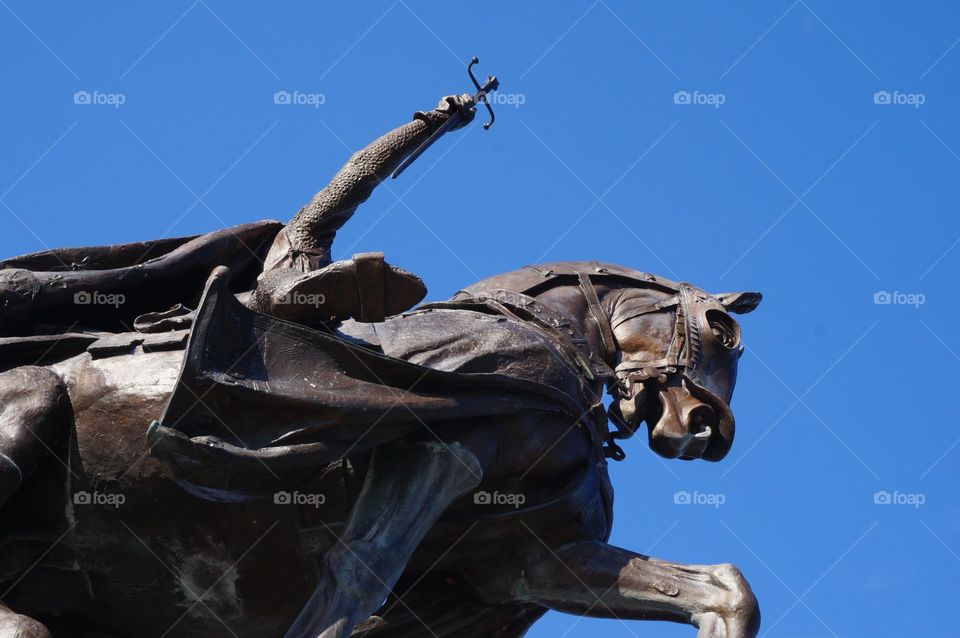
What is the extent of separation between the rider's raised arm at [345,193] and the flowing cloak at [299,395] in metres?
1.01

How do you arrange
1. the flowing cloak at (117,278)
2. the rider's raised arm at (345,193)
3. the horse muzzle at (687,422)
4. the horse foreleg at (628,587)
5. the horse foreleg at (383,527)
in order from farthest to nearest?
1. the rider's raised arm at (345,193)
2. the horse muzzle at (687,422)
3. the flowing cloak at (117,278)
4. the horse foreleg at (628,587)
5. the horse foreleg at (383,527)

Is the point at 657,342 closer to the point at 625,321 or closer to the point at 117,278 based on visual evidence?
the point at 625,321

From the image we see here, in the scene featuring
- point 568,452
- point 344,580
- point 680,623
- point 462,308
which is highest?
point 462,308

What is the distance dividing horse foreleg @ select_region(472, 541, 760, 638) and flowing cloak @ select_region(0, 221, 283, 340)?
235 centimetres

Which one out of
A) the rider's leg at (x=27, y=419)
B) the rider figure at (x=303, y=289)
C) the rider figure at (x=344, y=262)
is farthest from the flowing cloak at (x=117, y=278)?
the rider's leg at (x=27, y=419)

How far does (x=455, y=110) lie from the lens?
1042cm

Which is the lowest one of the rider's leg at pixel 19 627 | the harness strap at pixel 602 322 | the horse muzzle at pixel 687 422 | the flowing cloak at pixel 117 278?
the rider's leg at pixel 19 627

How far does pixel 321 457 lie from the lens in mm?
8742

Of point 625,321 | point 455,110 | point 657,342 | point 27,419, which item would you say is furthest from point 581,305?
point 27,419

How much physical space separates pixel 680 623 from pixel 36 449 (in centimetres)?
339

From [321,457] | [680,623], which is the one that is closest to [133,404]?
[321,457]

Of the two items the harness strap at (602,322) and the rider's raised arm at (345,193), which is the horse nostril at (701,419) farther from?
the rider's raised arm at (345,193)

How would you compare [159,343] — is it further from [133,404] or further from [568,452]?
[568,452]

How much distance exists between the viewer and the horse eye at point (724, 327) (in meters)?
10.4
